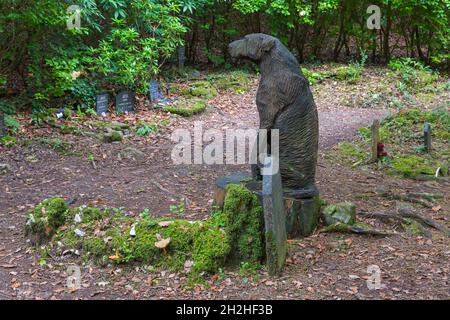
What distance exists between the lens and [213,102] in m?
12.2

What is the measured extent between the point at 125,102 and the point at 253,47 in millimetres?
5885

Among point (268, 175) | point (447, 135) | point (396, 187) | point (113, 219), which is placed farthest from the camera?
point (447, 135)

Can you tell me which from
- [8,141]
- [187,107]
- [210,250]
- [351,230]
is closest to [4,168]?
[8,141]

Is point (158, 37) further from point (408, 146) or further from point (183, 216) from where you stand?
point (183, 216)

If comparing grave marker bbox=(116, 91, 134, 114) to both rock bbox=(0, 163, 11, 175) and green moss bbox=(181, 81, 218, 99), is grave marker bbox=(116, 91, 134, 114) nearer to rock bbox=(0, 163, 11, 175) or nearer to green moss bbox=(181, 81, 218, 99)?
A: green moss bbox=(181, 81, 218, 99)

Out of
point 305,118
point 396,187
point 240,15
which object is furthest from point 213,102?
point 305,118

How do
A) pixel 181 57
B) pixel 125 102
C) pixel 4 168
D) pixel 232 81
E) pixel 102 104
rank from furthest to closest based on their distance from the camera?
pixel 181 57
pixel 232 81
pixel 125 102
pixel 102 104
pixel 4 168

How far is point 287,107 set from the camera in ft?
17.9

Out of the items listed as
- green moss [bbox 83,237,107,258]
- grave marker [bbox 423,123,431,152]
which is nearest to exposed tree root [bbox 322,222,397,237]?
green moss [bbox 83,237,107,258]

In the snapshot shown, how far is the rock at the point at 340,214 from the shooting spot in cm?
561

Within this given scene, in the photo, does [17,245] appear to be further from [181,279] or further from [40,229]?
[181,279]

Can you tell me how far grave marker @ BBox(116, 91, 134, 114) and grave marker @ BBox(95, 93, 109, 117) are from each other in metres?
0.23

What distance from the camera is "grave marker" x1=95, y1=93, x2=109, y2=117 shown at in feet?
34.4
